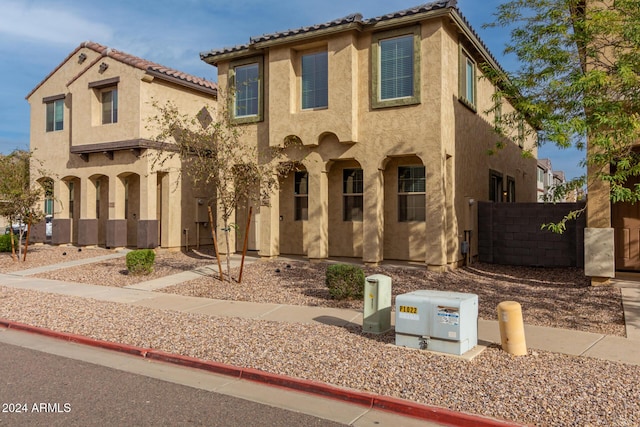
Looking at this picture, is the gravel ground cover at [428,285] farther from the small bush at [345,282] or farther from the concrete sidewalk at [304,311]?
the concrete sidewalk at [304,311]

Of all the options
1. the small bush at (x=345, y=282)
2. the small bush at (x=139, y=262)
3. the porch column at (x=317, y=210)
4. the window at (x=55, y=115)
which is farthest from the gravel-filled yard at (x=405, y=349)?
the window at (x=55, y=115)

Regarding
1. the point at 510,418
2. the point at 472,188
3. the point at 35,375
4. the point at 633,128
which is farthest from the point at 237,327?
the point at 472,188

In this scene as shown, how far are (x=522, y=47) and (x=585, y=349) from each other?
598cm

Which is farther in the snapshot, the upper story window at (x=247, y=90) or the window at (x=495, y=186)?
the window at (x=495, y=186)

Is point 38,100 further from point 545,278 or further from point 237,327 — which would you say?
point 545,278

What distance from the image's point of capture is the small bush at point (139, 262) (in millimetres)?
14703

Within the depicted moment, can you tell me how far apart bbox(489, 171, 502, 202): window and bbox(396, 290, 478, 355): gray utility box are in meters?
13.1

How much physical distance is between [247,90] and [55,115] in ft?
36.8

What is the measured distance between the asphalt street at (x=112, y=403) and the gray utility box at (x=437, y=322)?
2.17 m

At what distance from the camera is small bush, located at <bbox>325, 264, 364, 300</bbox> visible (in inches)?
432

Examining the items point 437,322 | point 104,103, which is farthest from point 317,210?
point 104,103

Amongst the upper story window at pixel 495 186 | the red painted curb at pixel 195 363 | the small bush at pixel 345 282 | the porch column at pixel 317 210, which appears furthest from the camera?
the upper story window at pixel 495 186

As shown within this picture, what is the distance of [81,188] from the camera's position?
22250mm

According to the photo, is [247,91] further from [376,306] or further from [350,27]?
[376,306]
